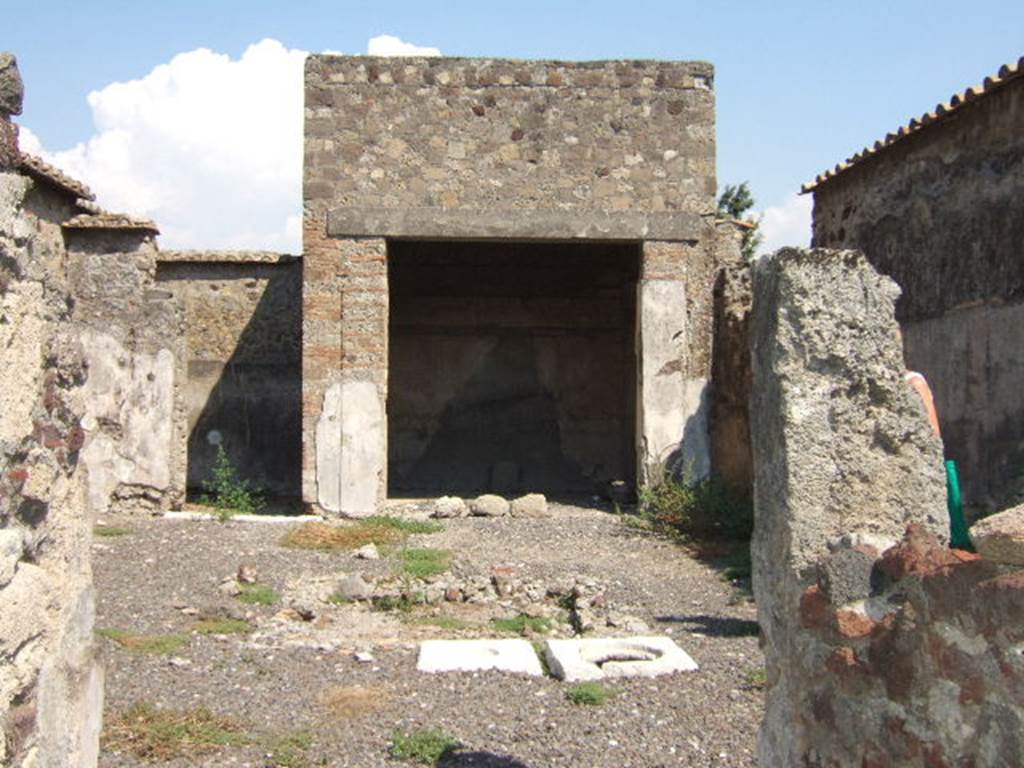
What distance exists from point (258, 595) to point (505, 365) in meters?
7.39

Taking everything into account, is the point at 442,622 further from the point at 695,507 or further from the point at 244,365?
the point at 244,365

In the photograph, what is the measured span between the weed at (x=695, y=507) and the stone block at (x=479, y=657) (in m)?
3.78

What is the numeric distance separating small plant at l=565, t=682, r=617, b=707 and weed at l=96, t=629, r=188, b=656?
2027mm

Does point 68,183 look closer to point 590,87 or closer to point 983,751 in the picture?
point 590,87

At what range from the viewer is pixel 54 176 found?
1015cm

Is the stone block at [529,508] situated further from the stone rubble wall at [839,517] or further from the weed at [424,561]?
the stone rubble wall at [839,517]

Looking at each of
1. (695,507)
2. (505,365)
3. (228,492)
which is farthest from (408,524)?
(505,365)

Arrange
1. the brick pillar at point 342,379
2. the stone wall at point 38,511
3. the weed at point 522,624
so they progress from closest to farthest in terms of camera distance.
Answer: the stone wall at point 38,511
the weed at point 522,624
the brick pillar at point 342,379

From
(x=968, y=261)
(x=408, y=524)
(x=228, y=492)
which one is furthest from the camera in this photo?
(x=228, y=492)

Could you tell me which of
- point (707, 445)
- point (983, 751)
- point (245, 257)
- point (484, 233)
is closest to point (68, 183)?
point (245, 257)

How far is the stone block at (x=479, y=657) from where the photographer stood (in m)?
5.29

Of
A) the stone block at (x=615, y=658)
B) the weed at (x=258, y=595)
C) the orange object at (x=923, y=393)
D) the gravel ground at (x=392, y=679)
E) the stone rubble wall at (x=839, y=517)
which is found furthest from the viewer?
the weed at (x=258, y=595)

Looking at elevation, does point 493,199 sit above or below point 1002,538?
above

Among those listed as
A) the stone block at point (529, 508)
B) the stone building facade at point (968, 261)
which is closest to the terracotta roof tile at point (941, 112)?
the stone building facade at point (968, 261)
